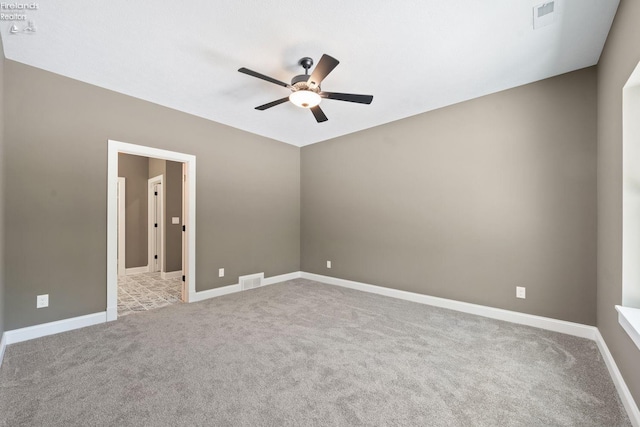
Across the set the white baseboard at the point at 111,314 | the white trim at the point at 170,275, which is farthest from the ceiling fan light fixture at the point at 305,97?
the white trim at the point at 170,275

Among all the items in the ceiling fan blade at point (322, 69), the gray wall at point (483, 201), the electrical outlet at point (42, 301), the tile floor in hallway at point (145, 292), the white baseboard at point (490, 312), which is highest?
the ceiling fan blade at point (322, 69)

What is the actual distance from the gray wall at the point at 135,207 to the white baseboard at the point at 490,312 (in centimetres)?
452

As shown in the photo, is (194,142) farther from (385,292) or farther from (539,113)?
(539,113)

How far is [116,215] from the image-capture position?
3.19 meters

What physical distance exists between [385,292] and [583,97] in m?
3.26

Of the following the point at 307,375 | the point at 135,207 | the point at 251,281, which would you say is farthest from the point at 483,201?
the point at 135,207

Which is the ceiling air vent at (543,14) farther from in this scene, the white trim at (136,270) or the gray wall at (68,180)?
the white trim at (136,270)

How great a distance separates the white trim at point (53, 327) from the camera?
258cm

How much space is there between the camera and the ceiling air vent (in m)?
1.96

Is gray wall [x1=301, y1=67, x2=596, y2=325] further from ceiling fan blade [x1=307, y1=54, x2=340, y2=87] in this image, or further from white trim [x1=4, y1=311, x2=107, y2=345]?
white trim [x1=4, y1=311, x2=107, y2=345]

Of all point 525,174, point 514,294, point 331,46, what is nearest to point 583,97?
point 525,174

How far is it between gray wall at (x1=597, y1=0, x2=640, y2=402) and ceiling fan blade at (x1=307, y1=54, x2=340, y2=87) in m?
1.85

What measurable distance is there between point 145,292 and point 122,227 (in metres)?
2.17

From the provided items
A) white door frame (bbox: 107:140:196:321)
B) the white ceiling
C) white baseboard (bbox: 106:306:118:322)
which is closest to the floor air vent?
white door frame (bbox: 107:140:196:321)
